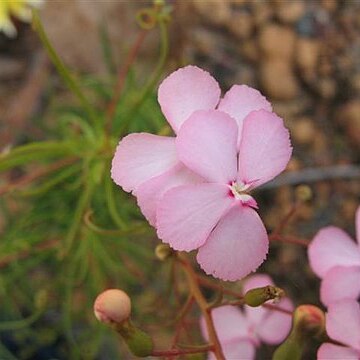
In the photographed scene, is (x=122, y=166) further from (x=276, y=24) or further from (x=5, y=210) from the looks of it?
(x=276, y=24)

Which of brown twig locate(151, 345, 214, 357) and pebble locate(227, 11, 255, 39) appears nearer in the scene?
brown twig locate(151, 345, 214, 357)

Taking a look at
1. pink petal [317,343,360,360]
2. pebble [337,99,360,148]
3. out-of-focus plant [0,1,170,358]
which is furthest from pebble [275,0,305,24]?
pink petal [317,343,360,360]

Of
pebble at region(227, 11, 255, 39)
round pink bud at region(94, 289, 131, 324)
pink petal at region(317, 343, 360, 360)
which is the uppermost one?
round pink bud at region(94, 289, 131, 324)

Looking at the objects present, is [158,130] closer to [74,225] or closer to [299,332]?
[74,225]

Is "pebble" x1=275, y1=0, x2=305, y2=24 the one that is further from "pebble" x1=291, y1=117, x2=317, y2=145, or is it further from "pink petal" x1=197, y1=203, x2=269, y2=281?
"pink petal" x1=197, y1=203, x2=269, y2=281

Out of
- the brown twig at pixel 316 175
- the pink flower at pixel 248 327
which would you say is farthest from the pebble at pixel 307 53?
the pink flower at pixel 248 327

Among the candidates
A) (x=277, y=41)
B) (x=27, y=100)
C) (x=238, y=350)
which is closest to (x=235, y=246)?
(x=238, y=350)

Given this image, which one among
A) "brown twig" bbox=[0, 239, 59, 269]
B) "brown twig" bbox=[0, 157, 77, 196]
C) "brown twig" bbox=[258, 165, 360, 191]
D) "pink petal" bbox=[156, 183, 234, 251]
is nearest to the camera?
"pink petal" bbox=[156, 183, 234, 251]

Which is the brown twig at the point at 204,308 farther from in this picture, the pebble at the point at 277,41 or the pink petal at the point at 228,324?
the pebble at the point at 277,41
